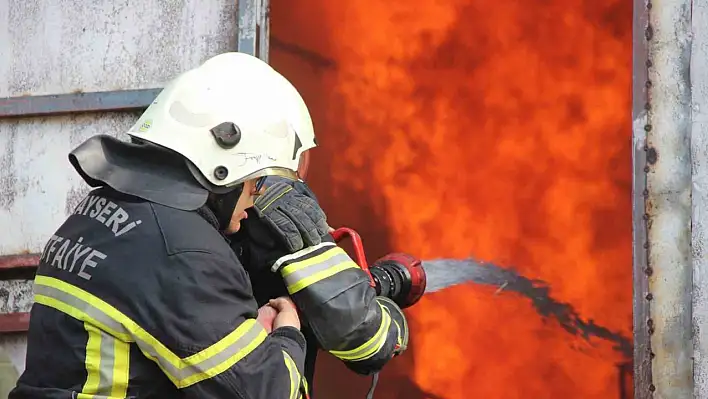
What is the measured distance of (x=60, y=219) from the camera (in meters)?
3.98

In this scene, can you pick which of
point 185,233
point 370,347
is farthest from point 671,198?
point 185,233

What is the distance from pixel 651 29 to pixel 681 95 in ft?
0.91

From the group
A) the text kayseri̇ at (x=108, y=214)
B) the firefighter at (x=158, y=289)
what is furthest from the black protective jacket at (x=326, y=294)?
the text kayseri̇ at (x=108, y=214)

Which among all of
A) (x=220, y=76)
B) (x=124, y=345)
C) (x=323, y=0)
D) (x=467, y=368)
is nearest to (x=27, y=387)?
(x=124, y=345)

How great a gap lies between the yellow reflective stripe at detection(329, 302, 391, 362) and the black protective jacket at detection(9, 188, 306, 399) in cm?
41

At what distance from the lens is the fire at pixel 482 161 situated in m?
3.49

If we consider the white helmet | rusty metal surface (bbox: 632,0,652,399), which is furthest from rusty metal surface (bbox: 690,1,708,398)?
the white helmet

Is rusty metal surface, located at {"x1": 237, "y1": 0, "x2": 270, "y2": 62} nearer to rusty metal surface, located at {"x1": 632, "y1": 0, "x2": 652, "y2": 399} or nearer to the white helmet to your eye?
the white helmet

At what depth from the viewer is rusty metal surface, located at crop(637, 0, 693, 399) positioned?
131 inches

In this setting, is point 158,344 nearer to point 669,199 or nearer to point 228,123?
point 228,123

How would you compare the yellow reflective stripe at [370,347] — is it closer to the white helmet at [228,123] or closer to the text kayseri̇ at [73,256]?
the white helmet at [228,123]

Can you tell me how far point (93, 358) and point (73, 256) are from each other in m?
0.24

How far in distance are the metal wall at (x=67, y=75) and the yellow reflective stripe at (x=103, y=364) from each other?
1951 mm

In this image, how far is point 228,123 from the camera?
245 cm
